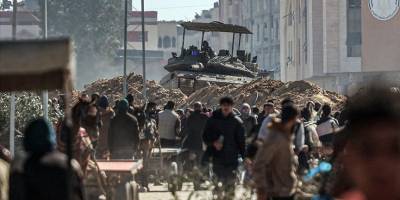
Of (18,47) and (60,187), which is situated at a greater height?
(18,47)

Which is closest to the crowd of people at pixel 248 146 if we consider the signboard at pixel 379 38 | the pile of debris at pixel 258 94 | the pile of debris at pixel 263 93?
the pile of debris at pixel 258 94

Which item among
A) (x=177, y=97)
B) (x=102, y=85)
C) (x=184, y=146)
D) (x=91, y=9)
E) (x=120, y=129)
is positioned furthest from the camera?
(x=91, y=9)

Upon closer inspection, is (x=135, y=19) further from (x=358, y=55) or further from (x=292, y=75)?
(x=358, y=55)

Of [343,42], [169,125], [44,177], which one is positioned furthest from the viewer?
[343,42]

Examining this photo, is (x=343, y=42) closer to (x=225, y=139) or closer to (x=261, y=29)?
(x=261, y=29)

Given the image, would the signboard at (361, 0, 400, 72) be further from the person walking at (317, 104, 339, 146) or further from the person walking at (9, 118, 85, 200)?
the person walking at (9, 118, 85, 200)

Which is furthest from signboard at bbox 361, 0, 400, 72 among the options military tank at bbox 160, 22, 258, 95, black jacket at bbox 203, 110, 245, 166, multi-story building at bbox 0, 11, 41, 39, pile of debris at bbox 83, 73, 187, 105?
black jacket at bbox 203, 110, 245, 166

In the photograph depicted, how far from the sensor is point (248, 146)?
50.8 ft

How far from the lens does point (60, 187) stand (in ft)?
23.8

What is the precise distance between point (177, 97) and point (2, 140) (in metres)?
24.6

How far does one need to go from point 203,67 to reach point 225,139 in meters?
33.4

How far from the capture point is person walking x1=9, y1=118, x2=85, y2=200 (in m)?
7.25

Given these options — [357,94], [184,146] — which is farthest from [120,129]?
[357,94]

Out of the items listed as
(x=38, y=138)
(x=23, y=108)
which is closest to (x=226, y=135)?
(x=38, y=138)
